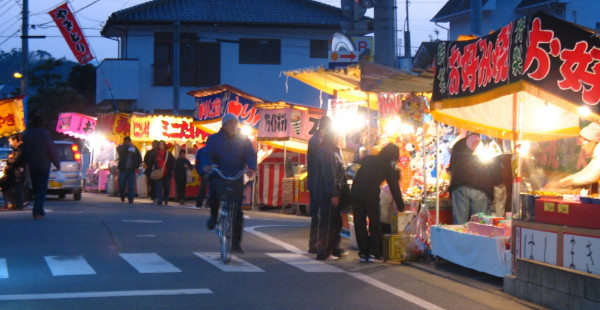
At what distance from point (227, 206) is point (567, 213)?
175 inches

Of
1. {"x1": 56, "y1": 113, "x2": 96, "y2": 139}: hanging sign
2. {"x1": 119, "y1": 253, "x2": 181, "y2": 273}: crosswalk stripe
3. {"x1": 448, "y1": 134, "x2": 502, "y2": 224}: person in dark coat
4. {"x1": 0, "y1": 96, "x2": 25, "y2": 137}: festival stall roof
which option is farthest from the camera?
{"x1": 56, "y1": 113, "x2": 96, "y2": 139}: hanging sign

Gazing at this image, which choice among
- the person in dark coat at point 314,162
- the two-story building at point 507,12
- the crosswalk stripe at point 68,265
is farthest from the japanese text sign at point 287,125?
the crosswalk stripe at point 68,265

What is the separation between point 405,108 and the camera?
12852 mm

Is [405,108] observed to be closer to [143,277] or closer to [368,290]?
[368,290]

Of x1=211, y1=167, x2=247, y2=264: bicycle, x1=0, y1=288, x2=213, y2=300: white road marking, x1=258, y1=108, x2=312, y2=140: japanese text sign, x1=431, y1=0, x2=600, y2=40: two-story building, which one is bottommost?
x1=0, y1=288, x2=213, y2=300: white road marking

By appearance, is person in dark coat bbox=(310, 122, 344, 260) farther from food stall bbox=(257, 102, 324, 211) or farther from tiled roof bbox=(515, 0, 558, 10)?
tiled roof bbox=(515, 0, 558, 10)

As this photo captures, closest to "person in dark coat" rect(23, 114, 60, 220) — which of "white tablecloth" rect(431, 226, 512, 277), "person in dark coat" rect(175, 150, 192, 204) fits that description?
"white tablecloth" rect(431, 226, 512, 277)

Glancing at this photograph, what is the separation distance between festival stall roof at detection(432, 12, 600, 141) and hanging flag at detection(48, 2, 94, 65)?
95.5 feet

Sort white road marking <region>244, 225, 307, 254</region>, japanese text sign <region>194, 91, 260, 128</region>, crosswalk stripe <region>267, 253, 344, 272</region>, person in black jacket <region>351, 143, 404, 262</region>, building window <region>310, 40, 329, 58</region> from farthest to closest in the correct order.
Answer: building window <region>310, 40, 329, 58</region> < japanese text sign <region>194, 91, 260, 128</region> < white road marking <region>244, 225, 307, 254</region> < person in black jacket <region>351, 143, 404, 262</region> < crosswalk stripe <region>267, 253, 344, 272</region>

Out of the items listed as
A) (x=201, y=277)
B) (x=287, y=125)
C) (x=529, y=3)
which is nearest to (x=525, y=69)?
(x=201, y=277)

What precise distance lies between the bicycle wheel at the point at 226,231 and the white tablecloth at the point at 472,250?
2.81 meters

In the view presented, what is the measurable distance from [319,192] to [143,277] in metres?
3.19

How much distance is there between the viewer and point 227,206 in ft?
35.8

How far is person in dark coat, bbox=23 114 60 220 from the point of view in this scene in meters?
16.2
